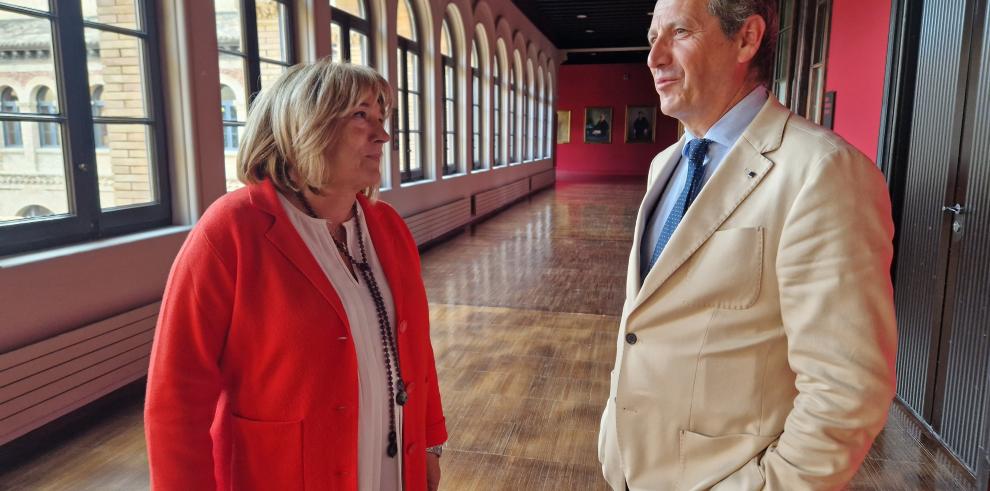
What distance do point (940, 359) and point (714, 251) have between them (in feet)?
8.41

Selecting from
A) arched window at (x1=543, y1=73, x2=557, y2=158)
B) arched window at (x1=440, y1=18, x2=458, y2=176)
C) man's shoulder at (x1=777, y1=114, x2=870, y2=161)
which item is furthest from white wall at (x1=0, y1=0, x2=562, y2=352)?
arched window at (x1=543, y1=73, x2=557, y2=158)

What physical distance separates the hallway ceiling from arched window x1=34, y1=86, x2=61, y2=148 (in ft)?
40.0

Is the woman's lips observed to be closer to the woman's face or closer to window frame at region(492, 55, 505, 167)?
the woman's face

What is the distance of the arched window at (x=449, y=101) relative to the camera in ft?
34.8

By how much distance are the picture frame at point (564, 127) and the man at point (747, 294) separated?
24725mm

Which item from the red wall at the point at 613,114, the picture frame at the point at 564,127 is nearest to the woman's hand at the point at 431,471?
the red wall at the point at 613,114

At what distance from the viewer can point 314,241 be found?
4.62 feet

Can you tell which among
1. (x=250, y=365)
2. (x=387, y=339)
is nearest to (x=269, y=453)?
(x=250, y=365)

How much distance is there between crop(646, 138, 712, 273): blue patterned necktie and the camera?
1.31 m

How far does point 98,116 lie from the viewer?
3666mm

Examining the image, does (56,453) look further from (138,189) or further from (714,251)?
(714,251)

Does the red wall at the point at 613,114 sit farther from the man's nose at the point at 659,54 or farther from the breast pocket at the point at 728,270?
the breast pocket at the point at 728,270

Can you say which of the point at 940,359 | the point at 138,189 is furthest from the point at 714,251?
the point at 138,189

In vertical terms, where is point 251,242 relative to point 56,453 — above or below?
above
